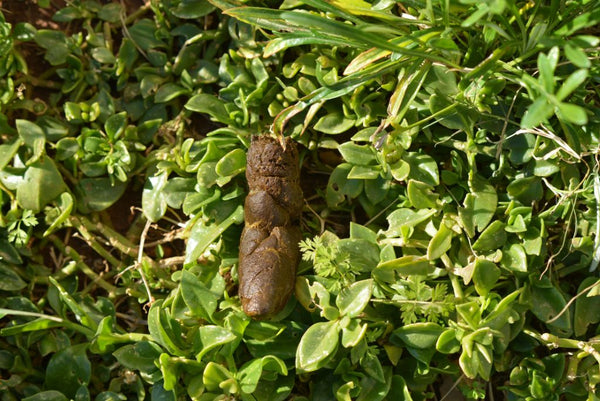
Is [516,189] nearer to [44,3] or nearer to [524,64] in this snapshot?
[524,64]

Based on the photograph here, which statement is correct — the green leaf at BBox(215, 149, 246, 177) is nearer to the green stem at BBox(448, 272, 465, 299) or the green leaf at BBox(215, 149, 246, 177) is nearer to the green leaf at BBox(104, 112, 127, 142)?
the green leaf at BBox(104, 112, 127, 142)

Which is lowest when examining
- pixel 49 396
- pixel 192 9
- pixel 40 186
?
pixel 49 396

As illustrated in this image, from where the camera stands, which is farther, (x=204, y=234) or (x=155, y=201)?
(x=155, y=201)

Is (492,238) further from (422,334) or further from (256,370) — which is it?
(256,370)

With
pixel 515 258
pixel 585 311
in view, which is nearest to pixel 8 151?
pixel 515 258

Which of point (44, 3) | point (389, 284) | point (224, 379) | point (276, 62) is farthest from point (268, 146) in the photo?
point (44, 3)

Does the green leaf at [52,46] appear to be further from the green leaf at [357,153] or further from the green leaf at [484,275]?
the green leaf at [484,275]

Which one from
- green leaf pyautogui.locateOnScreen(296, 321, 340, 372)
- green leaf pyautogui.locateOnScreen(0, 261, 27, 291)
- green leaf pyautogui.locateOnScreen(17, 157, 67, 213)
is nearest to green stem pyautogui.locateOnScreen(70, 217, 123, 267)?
green leaf pyautogui.locateOnScreen(17, 157, 67, 213)

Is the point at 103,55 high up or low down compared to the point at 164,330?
up
